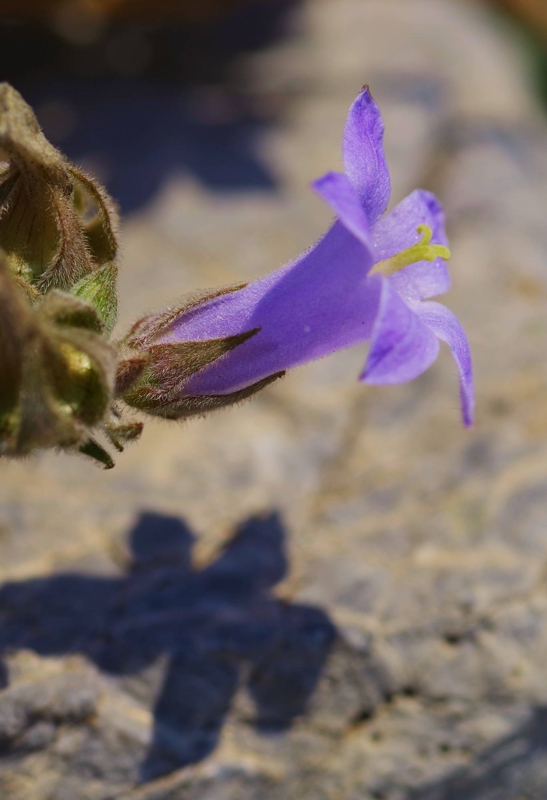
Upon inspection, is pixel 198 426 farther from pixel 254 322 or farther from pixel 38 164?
pixel 38 164

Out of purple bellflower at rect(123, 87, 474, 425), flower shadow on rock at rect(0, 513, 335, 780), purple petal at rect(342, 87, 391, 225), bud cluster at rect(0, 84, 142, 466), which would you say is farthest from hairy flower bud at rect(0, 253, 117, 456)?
flower shadow on rock at rect(0, 513, 335, 780)

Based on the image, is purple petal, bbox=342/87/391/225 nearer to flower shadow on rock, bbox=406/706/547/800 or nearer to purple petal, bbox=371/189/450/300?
purple petal, bbox=371/189/450/300

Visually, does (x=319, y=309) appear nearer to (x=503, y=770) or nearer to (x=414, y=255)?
(x=414, y=255)

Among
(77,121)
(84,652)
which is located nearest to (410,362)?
(84,652)

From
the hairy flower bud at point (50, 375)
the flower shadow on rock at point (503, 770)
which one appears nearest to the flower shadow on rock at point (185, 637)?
the flower shadow on rock at point (503, 770)

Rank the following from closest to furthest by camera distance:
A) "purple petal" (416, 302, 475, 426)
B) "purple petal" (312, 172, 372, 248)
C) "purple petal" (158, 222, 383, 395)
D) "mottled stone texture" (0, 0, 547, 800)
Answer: "purple petal" (312, 172, 372, 248) < "purple petal" (416, 302, 475, 426) < "purple petal" (158, 222, 383, 395) < "mottled stone texture" (0, 0, 547, 800)
